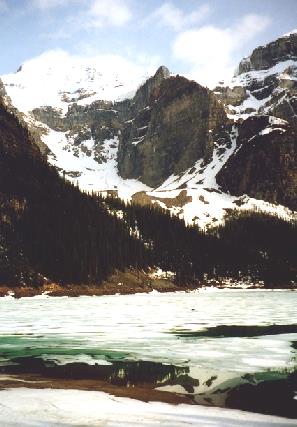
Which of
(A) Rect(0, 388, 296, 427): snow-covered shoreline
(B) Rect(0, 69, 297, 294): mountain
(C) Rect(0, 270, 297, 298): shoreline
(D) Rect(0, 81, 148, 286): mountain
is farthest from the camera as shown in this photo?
(B) Rect(0, 69, 297, 294): mountain

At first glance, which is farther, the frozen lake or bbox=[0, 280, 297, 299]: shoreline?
bbox=[0, 280, 297, 299]: shoreline

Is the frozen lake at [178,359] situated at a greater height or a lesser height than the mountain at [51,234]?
lesser

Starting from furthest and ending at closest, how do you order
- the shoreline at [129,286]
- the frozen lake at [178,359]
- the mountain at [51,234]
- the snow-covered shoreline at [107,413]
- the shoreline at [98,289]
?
the mountain at [51,234], the shoreline at [129,286], the shoreline at [98,289], the frozen lake at [178,359], the snow-covered shoreline at [107,413]

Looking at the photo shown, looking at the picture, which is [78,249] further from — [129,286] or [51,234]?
[129,286]

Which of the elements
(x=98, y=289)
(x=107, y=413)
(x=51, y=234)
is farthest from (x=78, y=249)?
(x=107, y=413)

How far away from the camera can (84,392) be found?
10.5 m

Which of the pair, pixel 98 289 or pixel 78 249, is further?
pixel 78 249

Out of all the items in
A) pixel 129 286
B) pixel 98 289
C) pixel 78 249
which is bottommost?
pixel 98 289

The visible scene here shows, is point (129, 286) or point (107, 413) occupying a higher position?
point (107, 413)

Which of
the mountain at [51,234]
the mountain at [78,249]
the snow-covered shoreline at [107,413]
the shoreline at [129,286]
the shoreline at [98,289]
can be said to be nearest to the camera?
the snow-covered shoreline at [107,413]

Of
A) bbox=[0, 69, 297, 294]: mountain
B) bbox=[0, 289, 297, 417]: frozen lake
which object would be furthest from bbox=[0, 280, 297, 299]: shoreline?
bbox=[0, 289, 297, 417]: frozen lake

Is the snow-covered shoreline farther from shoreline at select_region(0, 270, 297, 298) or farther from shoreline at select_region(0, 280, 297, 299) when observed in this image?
shoreline at select_region(0, 270, 297, 298)

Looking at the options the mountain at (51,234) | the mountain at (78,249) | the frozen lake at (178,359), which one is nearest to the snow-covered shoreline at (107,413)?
the frozen lake at (178,359)

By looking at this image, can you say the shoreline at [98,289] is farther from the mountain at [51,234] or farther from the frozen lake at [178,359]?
the frozen lake at [178,359]
